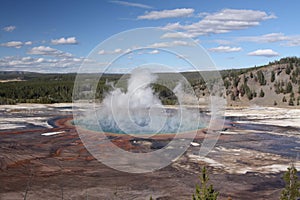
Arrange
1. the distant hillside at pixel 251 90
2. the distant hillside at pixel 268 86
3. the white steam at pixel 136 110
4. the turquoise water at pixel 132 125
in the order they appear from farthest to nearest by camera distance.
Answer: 1. the distant hillside at pixel 251 90
2. the distant hillside at pixel 268 86
3. the turquoise water at pixel 132 125
4. the white steam at pixel 136 110

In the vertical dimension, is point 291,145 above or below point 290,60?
below

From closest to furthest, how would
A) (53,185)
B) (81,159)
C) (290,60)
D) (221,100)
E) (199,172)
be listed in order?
1. (53,185)
2. (199,172)
3. (81,159)
4. (221,100)
5. (290,60)

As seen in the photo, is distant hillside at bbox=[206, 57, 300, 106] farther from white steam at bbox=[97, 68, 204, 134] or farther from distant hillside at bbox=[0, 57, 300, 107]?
white steam at bbox=[97, 68, 204, 134]

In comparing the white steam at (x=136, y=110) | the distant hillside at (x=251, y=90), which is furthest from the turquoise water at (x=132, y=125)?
the distant hillside at (x=251, y=90)

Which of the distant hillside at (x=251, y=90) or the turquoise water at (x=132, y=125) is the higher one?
the distant hillside at (x=251, y=90)

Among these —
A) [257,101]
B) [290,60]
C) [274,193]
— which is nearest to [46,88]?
[257,101]

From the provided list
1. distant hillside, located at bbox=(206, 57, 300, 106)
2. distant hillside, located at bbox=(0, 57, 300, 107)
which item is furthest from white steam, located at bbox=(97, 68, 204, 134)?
distant hillside, located at bbox=(206, 57, 300, 106)

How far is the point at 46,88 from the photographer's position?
78500 mm

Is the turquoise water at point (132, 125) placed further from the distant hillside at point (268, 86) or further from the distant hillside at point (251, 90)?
the distant hillside at point (268, 86)

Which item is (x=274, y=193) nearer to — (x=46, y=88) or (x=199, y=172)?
(x=199, y=172)

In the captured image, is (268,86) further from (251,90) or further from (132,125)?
(132,125)

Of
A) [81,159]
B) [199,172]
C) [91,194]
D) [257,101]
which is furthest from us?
[257,101]

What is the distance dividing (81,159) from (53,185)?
13.3 ft

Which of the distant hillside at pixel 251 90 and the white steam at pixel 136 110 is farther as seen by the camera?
the distant hillside at pixel 251 90
